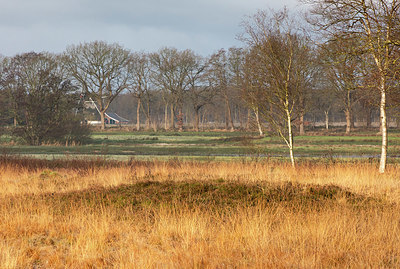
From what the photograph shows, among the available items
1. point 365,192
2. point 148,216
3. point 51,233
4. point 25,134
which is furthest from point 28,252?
point 25,134

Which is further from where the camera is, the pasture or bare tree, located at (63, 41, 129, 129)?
bare tree, located at (63, 41, 129, 129)

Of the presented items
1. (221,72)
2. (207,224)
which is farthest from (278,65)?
(221,72)

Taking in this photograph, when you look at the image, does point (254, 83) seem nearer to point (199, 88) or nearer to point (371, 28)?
point (371, 28)

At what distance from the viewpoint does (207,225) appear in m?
8.44

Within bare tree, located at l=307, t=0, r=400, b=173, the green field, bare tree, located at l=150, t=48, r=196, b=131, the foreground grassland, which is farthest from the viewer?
bare tree, located at l=150, t=48, r=196, b=131

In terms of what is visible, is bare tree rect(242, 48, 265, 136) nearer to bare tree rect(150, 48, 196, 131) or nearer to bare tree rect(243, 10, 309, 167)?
bare tree rect(243, 10, 309, 167)

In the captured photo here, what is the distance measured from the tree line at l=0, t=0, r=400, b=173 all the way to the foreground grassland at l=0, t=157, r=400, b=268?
378 centimetres

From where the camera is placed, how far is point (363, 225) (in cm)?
788

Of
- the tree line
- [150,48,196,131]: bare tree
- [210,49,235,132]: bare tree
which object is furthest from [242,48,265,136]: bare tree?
[150,48,196,131]: bare tree

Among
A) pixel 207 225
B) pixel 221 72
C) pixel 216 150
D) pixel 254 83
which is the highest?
pixel 221 72

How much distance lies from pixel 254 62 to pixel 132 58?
53259 mm

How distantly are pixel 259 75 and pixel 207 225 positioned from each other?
9.91m

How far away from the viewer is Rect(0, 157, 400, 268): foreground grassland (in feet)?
21.2

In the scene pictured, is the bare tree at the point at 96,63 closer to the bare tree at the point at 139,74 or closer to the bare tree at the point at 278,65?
the bare tree at the point at 139,74
